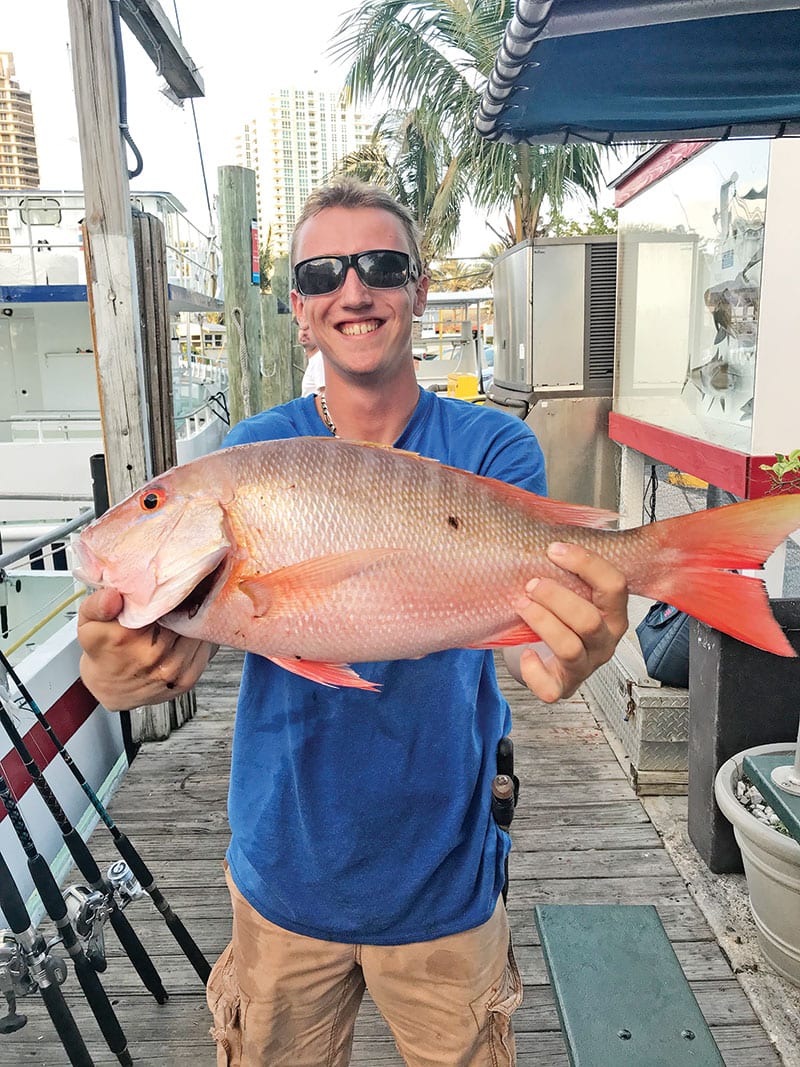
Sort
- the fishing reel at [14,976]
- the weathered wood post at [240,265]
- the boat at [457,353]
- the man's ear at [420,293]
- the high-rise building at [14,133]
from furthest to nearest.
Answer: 1. the high-rise building at [14,133]
2. the boat at [457,353]
3. the weathered wood post at [240,265]
4. the fishing reel at [14,976]
5. the man's ear at [420,293]

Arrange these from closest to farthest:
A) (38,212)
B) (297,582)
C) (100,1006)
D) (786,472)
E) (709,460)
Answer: (297,582) → (100,1006) → (786,472) → (709,460) → (38,212)

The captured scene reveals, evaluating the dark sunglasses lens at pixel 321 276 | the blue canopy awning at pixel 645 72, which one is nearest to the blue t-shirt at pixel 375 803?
the dark sunglasses lens at pixel 321 276

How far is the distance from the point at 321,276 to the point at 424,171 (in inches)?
764

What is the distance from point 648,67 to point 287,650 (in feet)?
6.59

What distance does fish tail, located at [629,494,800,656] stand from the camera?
127 centimetres

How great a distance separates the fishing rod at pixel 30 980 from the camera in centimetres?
210

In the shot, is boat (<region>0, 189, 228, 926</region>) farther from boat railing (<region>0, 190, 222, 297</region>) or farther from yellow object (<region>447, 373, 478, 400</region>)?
yellow object (<region>447, 373, 478, 400</region>)

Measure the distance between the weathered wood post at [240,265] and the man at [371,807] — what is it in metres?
6.01

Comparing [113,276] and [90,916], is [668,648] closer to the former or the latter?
[90,916]

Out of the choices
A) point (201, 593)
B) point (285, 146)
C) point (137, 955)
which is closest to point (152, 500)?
point (201, 593)

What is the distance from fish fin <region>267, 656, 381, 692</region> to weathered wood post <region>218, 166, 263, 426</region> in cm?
669

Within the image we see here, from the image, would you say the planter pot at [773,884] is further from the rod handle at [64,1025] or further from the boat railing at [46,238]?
the boat railing at [46,238]

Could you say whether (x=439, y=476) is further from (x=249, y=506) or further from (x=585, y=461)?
(x=585, y=461)

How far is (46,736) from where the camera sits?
3.50 meters
